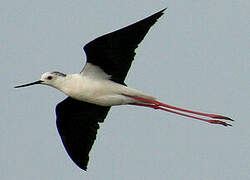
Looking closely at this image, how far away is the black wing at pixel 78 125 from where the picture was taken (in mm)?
12680

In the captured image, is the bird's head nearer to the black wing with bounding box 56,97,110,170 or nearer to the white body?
the white body

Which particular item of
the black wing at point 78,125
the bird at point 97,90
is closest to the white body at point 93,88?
the bird at point 97,90

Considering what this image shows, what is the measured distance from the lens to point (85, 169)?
41.1 ft

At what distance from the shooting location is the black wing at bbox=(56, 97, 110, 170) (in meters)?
12.7

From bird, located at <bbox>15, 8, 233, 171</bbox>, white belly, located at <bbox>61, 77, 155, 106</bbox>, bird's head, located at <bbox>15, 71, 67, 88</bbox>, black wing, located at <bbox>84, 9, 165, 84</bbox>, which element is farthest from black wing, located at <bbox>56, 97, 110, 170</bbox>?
black wing, located at <bbox>84, 9, 165, 84</bbox>

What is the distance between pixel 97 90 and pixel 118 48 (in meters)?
0.73

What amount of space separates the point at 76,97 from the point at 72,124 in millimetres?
1078

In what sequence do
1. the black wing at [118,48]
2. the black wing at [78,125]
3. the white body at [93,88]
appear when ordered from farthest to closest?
1. the black wing at [78,125]
2. the white body at [93,88]
3. the black wing at [118,48]

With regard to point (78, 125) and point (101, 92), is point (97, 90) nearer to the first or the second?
point (101, 92)

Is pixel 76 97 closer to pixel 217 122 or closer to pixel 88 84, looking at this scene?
pixel 88 84

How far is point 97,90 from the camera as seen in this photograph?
1195 cm

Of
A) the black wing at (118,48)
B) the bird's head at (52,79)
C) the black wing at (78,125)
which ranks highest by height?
the black wing at (118,48)

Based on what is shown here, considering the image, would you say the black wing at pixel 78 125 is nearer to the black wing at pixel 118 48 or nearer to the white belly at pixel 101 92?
the white belly at pixel 101 92

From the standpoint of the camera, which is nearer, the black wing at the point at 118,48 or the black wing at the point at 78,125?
the black wing at the point at 118,48
